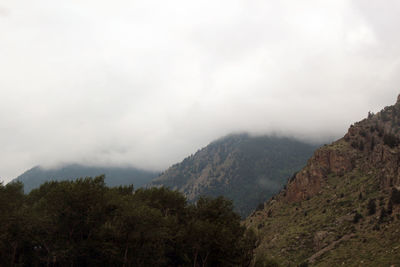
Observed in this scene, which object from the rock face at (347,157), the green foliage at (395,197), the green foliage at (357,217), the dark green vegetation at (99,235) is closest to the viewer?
the dark green vegetation at (99,235)

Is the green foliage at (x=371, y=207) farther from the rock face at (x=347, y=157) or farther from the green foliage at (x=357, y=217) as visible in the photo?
the rock face at (x=347, y=157)

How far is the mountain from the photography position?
2958 inches

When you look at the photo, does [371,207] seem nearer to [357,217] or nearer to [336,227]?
[357,217]

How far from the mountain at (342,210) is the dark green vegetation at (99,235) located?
1328cm

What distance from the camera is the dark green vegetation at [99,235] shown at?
47.1m

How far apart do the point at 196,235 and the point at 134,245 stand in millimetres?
11279

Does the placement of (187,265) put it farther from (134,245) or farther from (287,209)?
(287,209)

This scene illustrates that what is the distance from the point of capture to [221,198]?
68.6 meters

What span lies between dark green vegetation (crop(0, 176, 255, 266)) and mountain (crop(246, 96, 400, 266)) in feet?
43.6

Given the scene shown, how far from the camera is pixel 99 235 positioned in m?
47.5

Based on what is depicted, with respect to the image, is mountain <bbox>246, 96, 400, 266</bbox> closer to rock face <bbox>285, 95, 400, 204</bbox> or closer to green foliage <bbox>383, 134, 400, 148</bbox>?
rock face <bbox>285, 95, 400, 204</bbox>

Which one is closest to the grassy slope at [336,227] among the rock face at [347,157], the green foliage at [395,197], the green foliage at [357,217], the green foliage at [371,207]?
the green foliage at [357,217]

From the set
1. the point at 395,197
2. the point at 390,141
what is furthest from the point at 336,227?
the point at 390,141

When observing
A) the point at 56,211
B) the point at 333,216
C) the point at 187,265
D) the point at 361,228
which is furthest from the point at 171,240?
the point at 333,216
